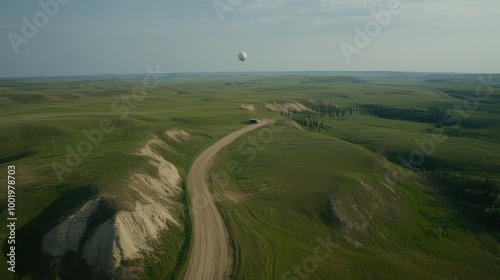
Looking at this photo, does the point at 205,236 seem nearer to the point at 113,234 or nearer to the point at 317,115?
the point at 113,234

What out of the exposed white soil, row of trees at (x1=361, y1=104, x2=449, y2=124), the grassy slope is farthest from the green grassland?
row of trees at (x1=361, y1=104, x2=449, y2=124)

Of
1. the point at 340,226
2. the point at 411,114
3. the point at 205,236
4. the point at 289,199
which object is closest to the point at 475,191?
the point at 340,226

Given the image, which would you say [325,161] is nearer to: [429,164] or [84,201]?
[429,164]

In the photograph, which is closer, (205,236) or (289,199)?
(205,236)

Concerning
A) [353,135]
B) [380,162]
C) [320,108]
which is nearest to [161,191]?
[380,162]

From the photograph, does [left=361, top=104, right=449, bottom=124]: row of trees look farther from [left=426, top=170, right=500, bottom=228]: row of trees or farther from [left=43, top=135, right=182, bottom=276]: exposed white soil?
[left=43, top=135, right=182, bottom=276]: exposed white soil

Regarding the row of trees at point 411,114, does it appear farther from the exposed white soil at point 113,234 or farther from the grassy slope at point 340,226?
the exposed white soil at point 113,234
